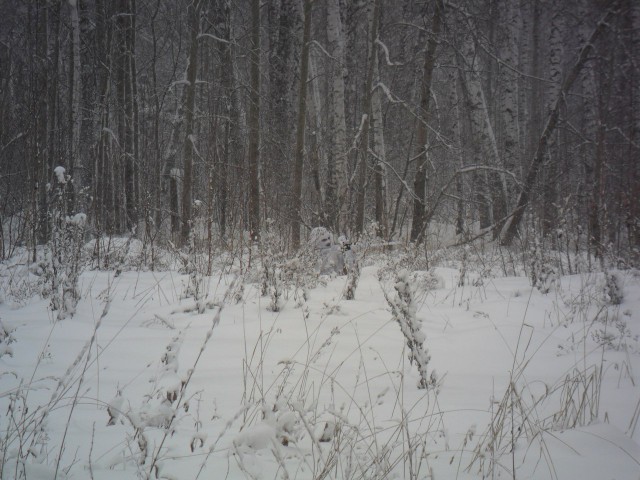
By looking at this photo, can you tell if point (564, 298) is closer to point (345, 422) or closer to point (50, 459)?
point (345, 422)

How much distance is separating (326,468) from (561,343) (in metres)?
2.08

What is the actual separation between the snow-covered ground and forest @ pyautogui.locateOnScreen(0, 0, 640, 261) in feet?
4.60

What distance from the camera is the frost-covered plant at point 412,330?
5.82ft

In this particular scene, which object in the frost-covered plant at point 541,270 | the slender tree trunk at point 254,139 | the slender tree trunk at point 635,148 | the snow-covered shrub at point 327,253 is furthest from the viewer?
the slender tree trunk at point 254,139

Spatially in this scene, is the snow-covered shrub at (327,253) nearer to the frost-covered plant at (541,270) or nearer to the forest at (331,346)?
the forest at (331,346)

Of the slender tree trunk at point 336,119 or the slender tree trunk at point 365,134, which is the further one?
the slender tree trunk at point 336,119

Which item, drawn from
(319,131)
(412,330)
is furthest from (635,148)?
(412,330)

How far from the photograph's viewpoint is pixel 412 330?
1.83m

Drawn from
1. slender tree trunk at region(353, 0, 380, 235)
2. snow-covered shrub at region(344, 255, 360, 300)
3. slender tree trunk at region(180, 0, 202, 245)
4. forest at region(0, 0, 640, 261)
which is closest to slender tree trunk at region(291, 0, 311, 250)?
forest at region(0, 0, 640, 261)

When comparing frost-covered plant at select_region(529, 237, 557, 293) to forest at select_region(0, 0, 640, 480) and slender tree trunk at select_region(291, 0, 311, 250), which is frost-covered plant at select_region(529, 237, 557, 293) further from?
slender tree trunk at select_region(291, 0, 311, 250)

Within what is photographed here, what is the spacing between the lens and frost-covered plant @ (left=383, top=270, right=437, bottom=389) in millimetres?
1775

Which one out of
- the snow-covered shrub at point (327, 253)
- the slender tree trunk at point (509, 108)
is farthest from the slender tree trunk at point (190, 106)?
the slender tree trunk at point (509, 108)

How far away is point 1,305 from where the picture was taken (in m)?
3.02

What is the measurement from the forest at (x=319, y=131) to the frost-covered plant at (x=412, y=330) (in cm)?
257
